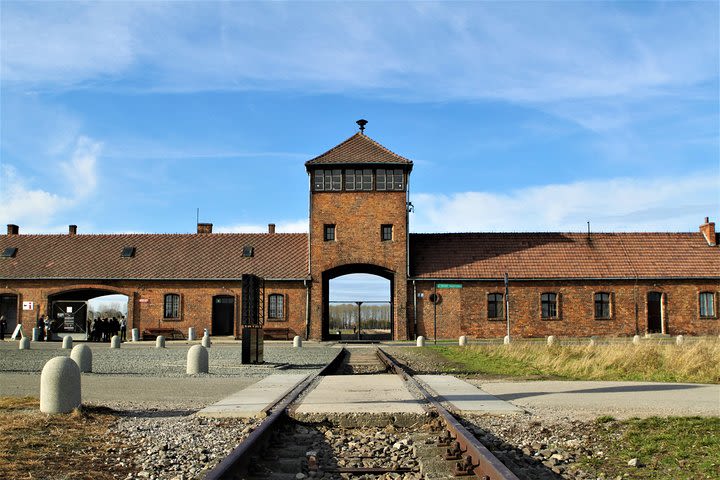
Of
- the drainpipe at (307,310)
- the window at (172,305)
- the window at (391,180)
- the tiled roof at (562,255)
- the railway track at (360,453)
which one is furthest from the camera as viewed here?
the window at (172,305)

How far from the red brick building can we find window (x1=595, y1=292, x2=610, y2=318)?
54mm

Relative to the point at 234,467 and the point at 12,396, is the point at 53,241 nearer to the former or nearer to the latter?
the point at 12,396

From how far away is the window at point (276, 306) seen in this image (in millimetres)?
38062

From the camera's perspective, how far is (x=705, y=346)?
19.5m

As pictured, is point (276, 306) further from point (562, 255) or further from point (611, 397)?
point (611, 397)

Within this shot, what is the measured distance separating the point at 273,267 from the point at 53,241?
14.5m

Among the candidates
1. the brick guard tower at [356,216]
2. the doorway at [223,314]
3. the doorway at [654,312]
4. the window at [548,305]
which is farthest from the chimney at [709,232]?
the doorway at [223,314]

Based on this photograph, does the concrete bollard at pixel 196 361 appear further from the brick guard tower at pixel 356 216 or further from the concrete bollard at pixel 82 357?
the brick guard tower at pixel 356 216

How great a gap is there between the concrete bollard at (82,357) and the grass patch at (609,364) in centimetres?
813

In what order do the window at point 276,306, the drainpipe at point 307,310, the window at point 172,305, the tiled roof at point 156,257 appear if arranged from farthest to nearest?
the tiled roof at point 156,257 → the window at point 172,305 → the window at point 276,306 → the drainpipe at point 307,310

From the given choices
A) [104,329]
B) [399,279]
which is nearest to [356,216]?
[399,279]

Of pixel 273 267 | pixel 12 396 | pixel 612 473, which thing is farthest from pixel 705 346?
pixel 273 267

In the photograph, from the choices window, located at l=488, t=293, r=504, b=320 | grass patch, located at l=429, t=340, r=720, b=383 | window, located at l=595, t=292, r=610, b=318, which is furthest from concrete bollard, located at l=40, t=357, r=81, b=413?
window, located at l=595, t=292, r=610, b=318

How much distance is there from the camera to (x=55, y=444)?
6.56 meters
